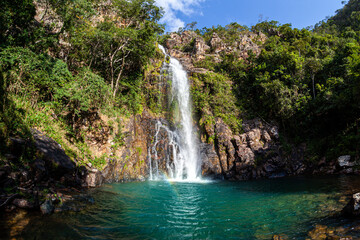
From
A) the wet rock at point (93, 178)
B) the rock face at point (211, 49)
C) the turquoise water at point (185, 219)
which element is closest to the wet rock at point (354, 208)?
the turquoise water at point (185, 219)

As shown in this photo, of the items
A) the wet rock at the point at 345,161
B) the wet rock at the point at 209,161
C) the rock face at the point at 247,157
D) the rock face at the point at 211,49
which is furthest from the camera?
the rock face at the point at 211,49

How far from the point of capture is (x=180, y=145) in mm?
16562

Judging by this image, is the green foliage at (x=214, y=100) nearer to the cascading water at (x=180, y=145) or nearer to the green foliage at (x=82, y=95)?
the cascading water at (x=180, y=145)

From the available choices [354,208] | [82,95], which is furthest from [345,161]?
[82,95]

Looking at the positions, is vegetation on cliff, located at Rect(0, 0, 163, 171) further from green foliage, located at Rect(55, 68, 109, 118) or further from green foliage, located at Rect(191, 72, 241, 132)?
green foliage, located at Rect(191, 72, 241, 132)

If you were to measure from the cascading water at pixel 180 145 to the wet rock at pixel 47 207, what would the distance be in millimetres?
9660

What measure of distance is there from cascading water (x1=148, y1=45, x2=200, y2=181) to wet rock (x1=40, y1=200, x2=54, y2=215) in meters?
9.66

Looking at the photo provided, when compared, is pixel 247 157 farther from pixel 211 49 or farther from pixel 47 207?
pixel 211 49

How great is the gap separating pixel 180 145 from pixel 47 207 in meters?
12.4

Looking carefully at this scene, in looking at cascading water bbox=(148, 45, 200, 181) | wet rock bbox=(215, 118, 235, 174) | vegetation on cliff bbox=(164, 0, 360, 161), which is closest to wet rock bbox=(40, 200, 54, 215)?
cascading water bbox=(148, 45, 200, 181)

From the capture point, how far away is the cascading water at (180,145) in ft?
49.0

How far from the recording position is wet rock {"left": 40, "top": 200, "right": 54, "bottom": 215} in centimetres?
457

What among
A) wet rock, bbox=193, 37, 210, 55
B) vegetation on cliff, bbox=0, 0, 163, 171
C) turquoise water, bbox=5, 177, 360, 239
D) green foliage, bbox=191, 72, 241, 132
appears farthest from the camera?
wet rock, bbox=193, 37, 210, 55

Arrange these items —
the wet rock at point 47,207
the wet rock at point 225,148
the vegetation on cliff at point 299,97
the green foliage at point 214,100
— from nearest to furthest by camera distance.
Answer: the wet rock at point 47,207
the wet rock at point 225,148
the vegetation on cliff at point 299,97
the green foliage at point 214,100
